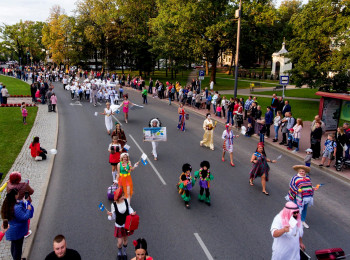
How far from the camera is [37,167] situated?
11859 millimetres

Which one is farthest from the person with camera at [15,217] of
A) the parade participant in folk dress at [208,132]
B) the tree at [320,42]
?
the tree at [320,42]

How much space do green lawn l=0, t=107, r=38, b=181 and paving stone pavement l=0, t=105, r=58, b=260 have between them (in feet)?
0.79

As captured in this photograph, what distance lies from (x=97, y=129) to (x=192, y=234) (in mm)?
12346

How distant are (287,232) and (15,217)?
510 centimetres

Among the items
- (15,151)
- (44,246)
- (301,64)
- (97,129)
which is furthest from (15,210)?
(301,64)

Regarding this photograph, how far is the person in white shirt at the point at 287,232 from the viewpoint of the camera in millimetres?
5137

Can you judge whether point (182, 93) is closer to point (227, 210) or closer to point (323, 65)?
point (323, 65)

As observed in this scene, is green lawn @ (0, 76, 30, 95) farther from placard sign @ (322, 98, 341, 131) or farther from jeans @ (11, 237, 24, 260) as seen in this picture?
jeans @ (11, 237, 24, 260)

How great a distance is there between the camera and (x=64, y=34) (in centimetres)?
6275

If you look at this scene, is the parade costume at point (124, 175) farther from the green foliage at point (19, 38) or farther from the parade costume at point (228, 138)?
the green foliage at point (19, 38)

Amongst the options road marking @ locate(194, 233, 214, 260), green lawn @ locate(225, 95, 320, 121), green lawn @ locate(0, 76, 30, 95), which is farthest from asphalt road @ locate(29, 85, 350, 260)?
green lawn @ locate(0, 76, 30, 95)

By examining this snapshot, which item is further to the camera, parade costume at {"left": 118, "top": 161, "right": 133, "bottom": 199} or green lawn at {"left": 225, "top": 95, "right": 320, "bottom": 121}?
green lawn at {"left": 225, "top": 95, "right": 320, "bottom": 121}

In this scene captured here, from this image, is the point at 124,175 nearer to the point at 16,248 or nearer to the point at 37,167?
the point at 16,248

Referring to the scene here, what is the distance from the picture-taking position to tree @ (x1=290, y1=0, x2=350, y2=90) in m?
23.0
